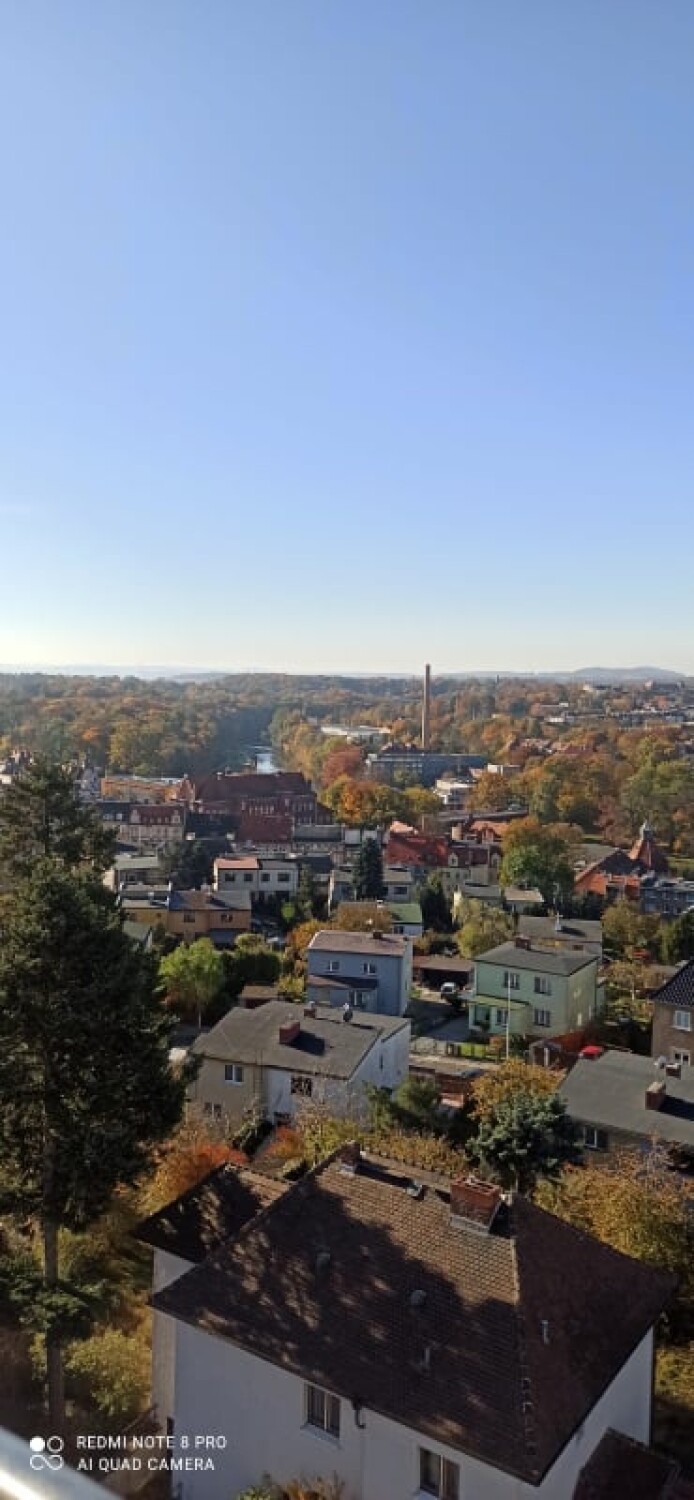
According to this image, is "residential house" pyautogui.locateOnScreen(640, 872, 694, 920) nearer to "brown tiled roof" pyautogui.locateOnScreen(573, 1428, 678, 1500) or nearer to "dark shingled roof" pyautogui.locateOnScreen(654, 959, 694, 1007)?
"dark shingled roof" pyautogui.locateOnScreen(654, 959, 694, 1007)

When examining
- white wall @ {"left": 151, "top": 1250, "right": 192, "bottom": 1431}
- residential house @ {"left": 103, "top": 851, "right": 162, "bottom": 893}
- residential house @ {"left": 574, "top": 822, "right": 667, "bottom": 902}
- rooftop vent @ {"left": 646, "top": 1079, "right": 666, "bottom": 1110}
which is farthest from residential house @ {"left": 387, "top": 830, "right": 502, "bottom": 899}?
white wall @ {"left": 151, "top": 1250, "right": 192, "bottom": 1431}

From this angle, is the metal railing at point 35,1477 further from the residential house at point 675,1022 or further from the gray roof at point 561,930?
the gray roof at point 561,930

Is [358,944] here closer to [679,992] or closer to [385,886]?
[679,992]

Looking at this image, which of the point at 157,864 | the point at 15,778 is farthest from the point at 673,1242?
the point at 157,864

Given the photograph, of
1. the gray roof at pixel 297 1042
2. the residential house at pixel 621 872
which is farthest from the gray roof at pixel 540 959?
the residential house at pixel 621 872

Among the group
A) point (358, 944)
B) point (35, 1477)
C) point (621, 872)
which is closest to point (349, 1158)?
point (35, 1477)
